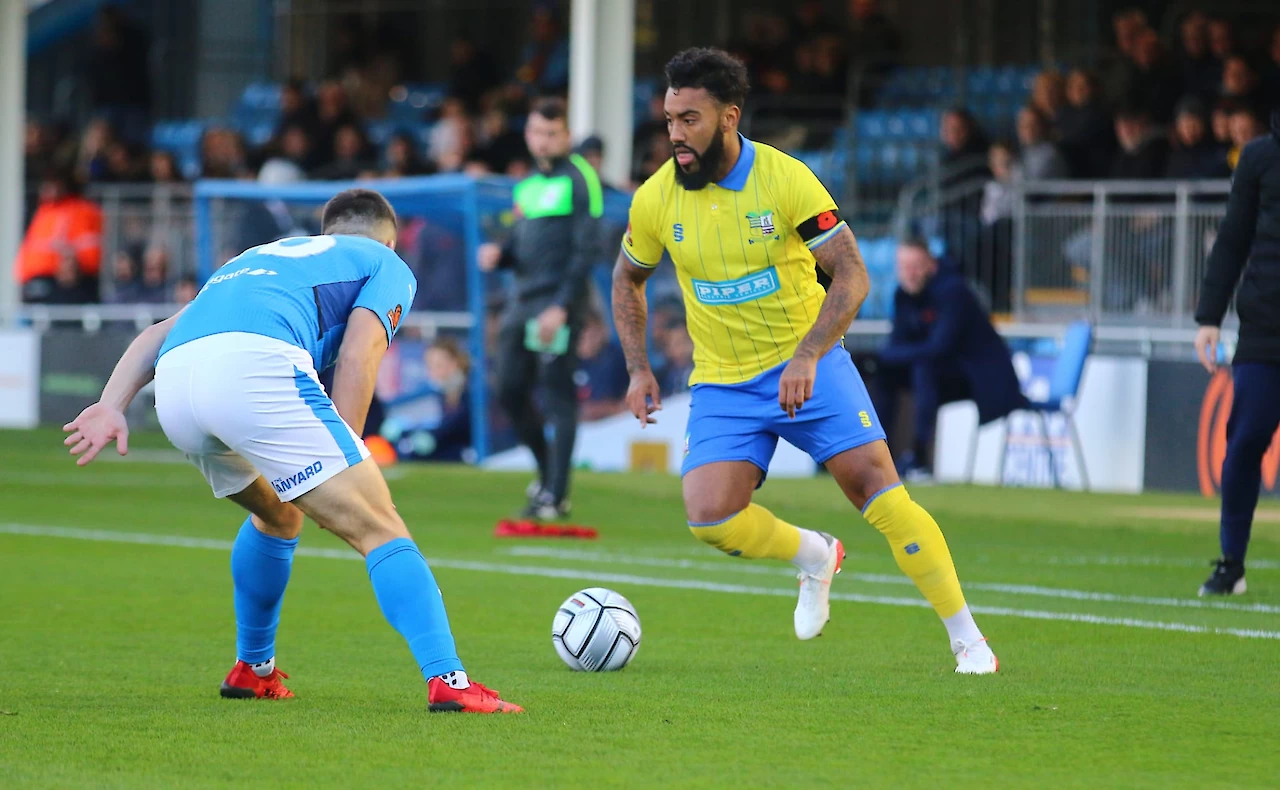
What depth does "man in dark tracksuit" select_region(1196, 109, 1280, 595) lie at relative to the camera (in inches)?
306

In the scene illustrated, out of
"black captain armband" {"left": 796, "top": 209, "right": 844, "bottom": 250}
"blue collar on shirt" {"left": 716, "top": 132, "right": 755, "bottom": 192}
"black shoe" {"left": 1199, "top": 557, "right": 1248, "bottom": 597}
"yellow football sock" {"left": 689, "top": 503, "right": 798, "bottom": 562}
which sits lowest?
"black shoe" {"left": 1199, "top": 557, "right": 1248, "bottom": 597}

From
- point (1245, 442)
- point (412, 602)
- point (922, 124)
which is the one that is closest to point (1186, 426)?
point (1245, 442)

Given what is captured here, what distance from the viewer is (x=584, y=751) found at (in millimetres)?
4625

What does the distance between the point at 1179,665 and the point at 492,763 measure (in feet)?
8.63

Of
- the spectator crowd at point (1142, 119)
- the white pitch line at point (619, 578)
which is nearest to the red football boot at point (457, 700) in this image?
the white pitch line at point (619, 578)

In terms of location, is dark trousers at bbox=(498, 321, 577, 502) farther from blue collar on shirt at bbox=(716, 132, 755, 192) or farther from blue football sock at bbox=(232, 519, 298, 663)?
blue football sock at bbox=(232, 519, 298, 663)

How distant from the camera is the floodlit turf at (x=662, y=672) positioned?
4.46 meters

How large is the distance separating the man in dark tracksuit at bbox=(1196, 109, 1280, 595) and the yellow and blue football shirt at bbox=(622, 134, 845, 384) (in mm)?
2383

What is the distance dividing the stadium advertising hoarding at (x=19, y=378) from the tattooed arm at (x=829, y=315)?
55.1 ft

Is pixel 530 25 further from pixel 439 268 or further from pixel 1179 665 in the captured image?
pixel 1179 665


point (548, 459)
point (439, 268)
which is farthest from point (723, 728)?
point (439, 268)

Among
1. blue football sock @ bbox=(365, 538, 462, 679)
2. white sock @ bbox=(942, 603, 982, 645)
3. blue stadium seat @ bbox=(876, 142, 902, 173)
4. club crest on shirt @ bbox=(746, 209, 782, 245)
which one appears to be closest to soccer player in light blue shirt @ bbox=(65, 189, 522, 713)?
blue football sock @ bbox=(365, 538, 462, 679)

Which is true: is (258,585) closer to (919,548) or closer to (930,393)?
(919,548)

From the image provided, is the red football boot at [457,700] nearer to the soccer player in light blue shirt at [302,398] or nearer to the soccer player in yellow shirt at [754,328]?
the soccer player in light blue shirt at [302,398]
